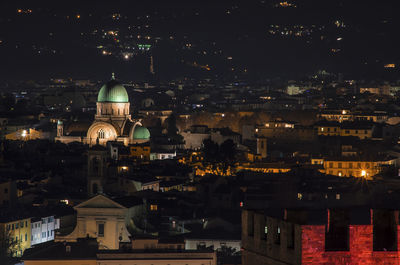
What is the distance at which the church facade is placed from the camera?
94938mm

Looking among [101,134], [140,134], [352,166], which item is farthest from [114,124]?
[352,166]

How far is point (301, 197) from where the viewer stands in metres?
52.5

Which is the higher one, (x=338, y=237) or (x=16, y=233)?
(x=16, y=233)

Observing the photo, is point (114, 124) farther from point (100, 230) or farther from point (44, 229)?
point (100, 230)

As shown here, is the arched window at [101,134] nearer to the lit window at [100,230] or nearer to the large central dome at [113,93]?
the large central dome at [113,93]

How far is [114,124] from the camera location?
318 ft

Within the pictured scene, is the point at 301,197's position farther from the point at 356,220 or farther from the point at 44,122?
the point at 44,122

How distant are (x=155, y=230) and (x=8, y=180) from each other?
19613 millimetres

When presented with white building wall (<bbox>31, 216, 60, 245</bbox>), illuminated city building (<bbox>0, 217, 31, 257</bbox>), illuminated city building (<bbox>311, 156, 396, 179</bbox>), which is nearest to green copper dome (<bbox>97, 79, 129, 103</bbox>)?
illuminated city building (<bbox>311, 156, 396, 179</bbox>)

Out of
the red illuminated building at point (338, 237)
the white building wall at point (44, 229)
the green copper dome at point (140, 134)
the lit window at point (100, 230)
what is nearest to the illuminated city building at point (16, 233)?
the white building wall at point (44, 229)

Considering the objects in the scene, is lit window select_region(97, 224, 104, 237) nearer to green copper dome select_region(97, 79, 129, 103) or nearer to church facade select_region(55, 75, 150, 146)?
church facade select_region(55, 75, 150, 146)

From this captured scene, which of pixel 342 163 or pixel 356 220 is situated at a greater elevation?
pixel 342 163

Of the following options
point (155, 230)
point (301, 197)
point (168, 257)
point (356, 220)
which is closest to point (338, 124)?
point (301, 197)

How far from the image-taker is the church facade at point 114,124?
94.9 meters
